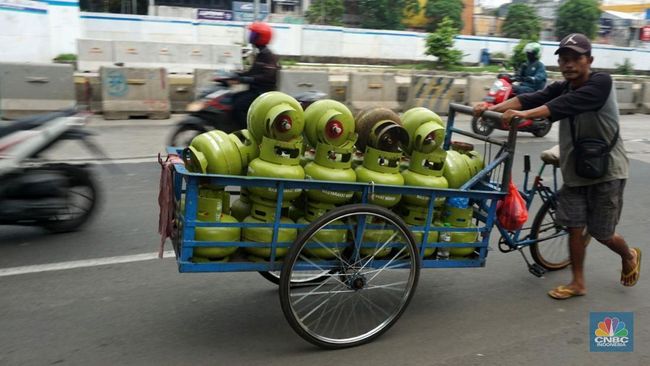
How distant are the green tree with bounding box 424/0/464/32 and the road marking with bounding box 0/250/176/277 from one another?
58480 mm

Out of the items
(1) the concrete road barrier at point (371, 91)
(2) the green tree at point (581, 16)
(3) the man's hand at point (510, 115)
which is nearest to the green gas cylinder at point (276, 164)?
(3) the man's hand at point (510, 115)

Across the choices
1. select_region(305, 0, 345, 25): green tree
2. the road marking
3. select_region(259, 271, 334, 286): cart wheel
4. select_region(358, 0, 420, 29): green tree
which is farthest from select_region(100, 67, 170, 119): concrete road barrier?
select_region(358, 0, 420, 29): green tree

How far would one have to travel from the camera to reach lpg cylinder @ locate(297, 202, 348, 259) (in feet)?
10.1

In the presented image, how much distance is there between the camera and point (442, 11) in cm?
5988

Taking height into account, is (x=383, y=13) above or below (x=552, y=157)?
above

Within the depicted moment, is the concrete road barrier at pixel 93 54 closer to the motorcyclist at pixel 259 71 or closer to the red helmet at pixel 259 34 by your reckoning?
the motorcyclist at pixel 259 71

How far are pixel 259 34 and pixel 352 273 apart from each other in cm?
433

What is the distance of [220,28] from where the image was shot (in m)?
33.4

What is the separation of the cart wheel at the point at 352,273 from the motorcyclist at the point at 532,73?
7.91 meters

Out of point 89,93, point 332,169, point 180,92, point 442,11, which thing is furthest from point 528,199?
point 442,11

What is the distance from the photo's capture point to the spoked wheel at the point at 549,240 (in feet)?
14.0

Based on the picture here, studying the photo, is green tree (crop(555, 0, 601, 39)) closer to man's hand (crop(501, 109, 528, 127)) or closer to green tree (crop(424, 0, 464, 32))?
green tree (crop(424, 0, 464, 32))

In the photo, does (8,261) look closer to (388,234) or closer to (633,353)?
(388,234)

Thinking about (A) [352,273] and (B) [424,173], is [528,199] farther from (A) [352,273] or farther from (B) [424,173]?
(A) [352,273]
